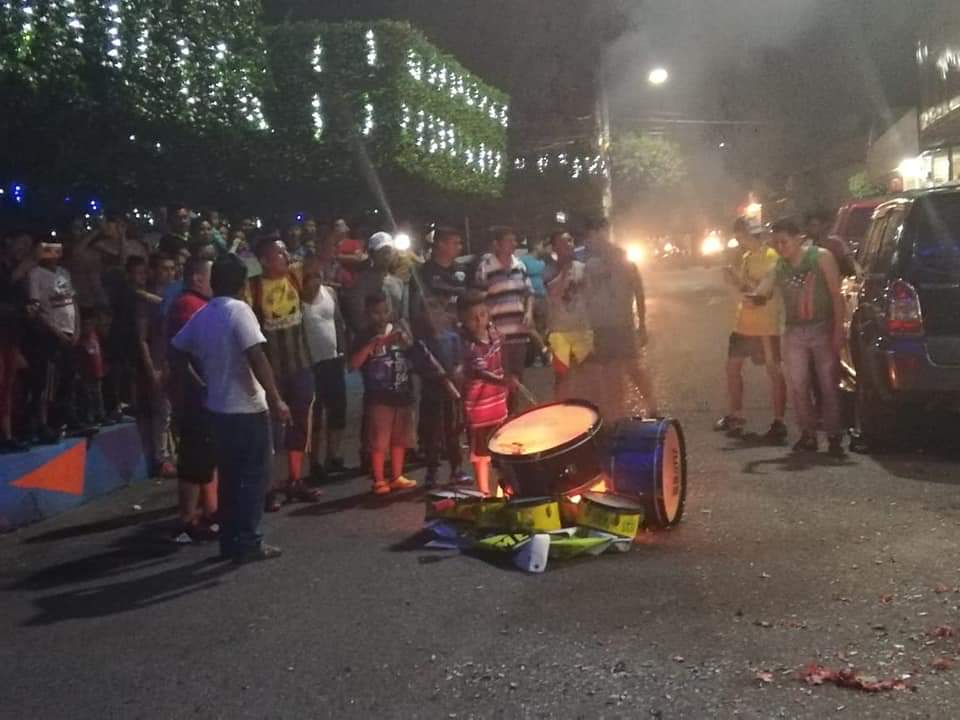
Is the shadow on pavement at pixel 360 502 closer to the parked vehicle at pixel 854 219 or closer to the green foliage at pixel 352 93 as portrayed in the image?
the parked vehicle at pixel 854 219

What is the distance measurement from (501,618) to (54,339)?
5132 mm

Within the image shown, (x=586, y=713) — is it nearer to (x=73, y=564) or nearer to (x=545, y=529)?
(x=545, y=529)

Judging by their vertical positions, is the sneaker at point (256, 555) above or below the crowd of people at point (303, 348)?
below

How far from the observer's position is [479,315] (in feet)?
27.3

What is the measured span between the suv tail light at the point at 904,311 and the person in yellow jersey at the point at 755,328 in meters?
1.43

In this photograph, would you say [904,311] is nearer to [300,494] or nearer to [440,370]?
[440,370]

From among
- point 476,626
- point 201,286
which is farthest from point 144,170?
point 476,626

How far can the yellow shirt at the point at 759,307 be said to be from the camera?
1029 cm

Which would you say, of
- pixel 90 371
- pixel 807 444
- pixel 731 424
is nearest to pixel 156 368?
pixel 90 371

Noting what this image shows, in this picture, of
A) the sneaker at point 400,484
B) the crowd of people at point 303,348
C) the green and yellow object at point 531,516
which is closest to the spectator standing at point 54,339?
the crowd of people at point 303,348

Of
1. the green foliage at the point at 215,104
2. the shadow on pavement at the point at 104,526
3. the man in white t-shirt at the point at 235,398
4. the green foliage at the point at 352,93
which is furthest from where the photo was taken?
the green foliage at the point at 352,93

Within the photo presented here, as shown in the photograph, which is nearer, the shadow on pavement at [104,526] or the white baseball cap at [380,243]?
the shadow on pavement at [104,526]

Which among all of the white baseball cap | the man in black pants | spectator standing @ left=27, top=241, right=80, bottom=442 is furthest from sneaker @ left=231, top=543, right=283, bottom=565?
the white baseball cap

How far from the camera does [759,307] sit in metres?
10.3
